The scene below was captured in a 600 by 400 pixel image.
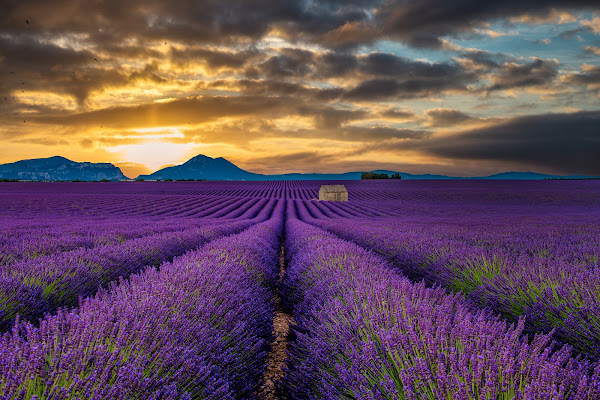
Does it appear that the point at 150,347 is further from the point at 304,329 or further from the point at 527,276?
the point at 527,276

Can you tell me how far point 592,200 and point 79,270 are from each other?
3647 centimetres

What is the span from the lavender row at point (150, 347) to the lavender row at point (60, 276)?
109cm

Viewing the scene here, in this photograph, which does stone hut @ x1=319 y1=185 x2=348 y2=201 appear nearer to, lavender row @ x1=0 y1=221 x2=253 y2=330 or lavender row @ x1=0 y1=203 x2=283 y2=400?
lavender row @ x1=0 y1=221 x2=253 y2=330

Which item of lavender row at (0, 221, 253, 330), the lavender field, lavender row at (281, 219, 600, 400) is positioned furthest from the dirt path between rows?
lavender row at (0, 221, 253, 330)

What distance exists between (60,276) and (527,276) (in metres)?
4.86

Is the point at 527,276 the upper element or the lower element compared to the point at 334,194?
upper

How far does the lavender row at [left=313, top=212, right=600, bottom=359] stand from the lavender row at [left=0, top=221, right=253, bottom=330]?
376 cm

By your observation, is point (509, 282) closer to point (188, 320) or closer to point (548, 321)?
point (548, 321)

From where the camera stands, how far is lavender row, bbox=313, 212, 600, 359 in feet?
8.72

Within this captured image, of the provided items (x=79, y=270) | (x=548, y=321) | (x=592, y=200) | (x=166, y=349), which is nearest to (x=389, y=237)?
(x=548, y=321)

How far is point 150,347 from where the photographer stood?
1609 mm

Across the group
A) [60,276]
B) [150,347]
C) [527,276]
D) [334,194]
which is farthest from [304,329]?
[334,194]

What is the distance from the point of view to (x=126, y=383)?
125cm

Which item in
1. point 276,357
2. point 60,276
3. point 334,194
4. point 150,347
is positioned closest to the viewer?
point 150,347
